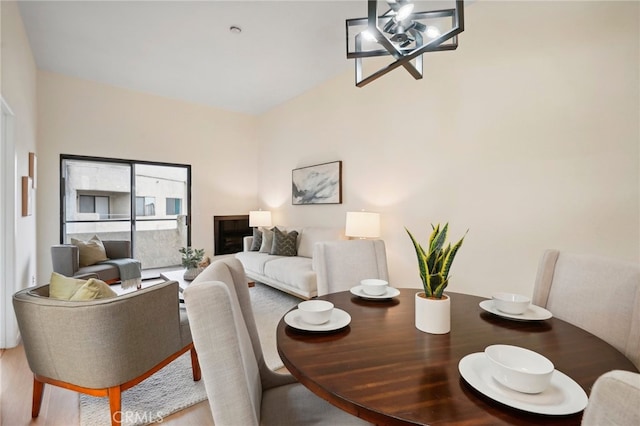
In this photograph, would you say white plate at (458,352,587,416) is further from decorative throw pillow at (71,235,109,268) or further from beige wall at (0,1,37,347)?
decorative throw pillow at (71,235,109,268)

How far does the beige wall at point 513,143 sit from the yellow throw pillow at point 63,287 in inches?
110

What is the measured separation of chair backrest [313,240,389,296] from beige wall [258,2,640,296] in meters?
1.17

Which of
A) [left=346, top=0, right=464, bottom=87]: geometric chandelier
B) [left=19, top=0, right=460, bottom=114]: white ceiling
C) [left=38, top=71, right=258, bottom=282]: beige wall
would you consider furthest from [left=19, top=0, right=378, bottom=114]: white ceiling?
[left=346, top=0, right=464, bottom=87]: geometric chandelier

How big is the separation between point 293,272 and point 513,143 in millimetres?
2453

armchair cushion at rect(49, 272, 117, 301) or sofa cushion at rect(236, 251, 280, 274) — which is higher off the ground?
armchair cushion at rect(49, 272, 117, 301)

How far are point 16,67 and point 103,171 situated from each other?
6.83 ft

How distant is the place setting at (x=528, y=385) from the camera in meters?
0.64

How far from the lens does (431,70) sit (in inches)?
116

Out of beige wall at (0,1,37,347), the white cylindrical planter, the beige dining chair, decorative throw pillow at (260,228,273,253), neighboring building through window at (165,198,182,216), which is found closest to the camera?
the beige dining chair

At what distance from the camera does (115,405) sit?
4.78 ft

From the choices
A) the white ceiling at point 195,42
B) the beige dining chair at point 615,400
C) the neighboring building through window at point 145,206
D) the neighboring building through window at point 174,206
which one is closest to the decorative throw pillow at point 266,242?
the neighboring building through window at point 174,206

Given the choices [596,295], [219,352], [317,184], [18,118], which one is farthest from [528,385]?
→ [18,118]

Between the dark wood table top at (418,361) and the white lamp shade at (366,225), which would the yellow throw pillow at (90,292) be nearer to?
the dark wood table top at (418,361)

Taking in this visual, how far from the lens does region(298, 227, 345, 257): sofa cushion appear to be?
380 cm
